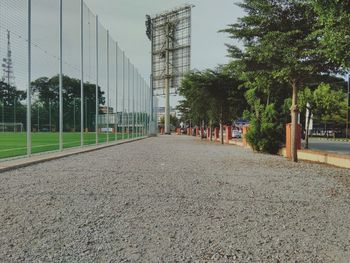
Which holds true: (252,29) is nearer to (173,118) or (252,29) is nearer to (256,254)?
(256,254)

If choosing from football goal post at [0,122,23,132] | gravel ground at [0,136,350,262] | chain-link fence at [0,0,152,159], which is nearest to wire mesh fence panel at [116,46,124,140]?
chain-link fence at [0,0,152,159]

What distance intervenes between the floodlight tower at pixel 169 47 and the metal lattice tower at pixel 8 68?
68890 mm

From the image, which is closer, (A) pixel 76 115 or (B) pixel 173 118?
(A) pixel 76 115

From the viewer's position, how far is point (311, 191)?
888cm

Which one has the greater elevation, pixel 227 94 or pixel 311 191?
pixel 227 94

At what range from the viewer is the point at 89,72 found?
85.2 feet

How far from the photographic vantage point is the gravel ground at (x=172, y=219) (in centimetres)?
460

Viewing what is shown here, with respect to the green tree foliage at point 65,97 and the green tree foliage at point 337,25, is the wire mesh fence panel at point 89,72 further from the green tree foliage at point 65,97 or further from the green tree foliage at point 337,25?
the green tree foliage at point 337,25

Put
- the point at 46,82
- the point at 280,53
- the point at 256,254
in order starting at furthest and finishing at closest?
1. the point at 46,82
2. the point at 280,53
3. the point at 256,254

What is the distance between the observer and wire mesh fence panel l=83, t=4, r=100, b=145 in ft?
81.2

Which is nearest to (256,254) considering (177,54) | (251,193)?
(251,193)

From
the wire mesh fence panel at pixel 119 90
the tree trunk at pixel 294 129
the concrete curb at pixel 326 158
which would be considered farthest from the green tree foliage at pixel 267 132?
the wire mesh fence panel at pixel 119 90

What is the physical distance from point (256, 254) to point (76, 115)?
23204 millimetres

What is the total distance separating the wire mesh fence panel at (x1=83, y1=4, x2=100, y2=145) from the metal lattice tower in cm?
896
